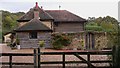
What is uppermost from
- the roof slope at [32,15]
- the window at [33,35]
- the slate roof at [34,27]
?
the roof slope at [32,15]

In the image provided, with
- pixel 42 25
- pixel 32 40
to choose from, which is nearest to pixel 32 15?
pixel 42 25

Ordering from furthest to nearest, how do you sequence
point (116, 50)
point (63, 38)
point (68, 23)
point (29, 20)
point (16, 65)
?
point (68, 23), point (29, 20), point (63, 38), point (16, 65), point (116, 50)

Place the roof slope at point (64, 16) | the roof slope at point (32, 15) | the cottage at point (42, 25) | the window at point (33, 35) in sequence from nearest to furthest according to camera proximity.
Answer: the cottage at point (42, 25) → the window at point (33, 35) → the roof slope at point (32, 15) → the roof slope at point (64, 16)

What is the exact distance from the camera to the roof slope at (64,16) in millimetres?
43906

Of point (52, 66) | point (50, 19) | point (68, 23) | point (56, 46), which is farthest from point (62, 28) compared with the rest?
point (52, 66)

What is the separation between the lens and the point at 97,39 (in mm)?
A: 31766

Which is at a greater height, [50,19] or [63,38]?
[50,19]

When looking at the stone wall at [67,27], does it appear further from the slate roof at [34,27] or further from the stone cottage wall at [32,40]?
the stone cottage wall at [32,40]

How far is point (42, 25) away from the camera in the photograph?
3572cm

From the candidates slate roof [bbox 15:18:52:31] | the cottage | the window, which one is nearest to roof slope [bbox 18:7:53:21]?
the cottage

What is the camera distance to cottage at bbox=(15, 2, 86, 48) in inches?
1363

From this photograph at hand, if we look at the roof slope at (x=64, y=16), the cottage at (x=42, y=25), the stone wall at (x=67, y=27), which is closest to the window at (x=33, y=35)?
the cottage at (x=42, y=25)

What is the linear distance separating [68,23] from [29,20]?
7.00 metres

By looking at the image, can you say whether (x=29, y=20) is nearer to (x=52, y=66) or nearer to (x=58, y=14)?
(x=58, y=14)
